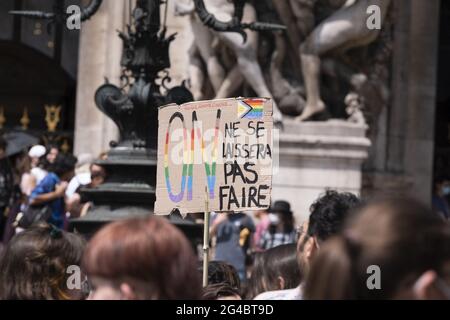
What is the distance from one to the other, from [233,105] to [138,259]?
110 inches

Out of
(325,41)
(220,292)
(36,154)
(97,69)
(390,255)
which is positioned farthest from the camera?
(97,69)

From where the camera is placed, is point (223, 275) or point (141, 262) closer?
point (141, 262)

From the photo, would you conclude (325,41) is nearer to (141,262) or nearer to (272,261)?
(272,261)

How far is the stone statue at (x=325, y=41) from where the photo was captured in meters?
13.0

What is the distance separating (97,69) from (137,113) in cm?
607

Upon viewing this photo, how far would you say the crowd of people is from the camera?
114 inches

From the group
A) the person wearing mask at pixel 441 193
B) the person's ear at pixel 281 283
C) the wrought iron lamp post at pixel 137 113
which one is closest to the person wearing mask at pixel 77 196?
the wrought iron lamp post at pixel 137 113

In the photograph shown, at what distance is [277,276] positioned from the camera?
5.70 m

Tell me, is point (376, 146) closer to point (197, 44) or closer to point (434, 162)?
point (434, 162)

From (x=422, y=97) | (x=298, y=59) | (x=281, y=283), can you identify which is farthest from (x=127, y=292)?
(x=422, y=97)

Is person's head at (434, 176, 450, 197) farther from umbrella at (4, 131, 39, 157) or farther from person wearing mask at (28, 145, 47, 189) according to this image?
person wearing mask at (28, 145, 47, 189)

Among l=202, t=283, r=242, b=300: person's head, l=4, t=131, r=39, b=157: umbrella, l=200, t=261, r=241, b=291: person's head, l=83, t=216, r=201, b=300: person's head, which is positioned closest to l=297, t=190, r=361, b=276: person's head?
l=202, t=283, r=242, b=300: person's head

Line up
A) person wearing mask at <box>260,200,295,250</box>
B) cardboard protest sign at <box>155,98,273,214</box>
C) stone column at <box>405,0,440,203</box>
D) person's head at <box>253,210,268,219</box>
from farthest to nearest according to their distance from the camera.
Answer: stone column at <box>405,0,440,203</box> < person's head at <box>253,210,268,219</box> < person wearing mask at <box>260,200,295,250</box> < cardboard protest sign at <box>155,98,273,214</box>

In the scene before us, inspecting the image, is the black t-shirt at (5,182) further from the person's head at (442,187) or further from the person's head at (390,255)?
the person's head at (390,255)
